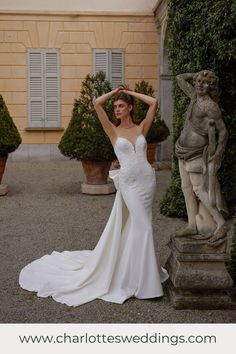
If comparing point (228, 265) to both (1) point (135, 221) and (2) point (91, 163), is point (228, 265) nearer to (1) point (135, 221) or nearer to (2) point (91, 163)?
(1) point (135, 221)

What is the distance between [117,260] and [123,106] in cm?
127

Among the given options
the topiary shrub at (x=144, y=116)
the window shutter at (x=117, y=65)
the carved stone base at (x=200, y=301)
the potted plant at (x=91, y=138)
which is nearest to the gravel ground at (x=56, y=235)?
the carved stone base at (x=200, y=301)

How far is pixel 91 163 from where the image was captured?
8.41m

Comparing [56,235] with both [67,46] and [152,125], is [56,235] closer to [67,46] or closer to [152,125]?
[152,125]

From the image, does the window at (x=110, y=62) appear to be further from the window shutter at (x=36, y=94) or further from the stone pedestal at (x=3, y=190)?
the stone pedestal at (x=3, y=190)

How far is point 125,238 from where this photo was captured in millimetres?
4043

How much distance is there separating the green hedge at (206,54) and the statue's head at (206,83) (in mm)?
1834

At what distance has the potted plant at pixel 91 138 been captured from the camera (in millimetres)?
8164

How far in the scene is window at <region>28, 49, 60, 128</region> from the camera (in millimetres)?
12930

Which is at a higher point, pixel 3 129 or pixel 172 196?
pixel 3 129

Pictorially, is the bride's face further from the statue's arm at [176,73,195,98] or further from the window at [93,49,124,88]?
the window at [93,49,124,88]

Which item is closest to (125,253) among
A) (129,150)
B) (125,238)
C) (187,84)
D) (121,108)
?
(125,238)
